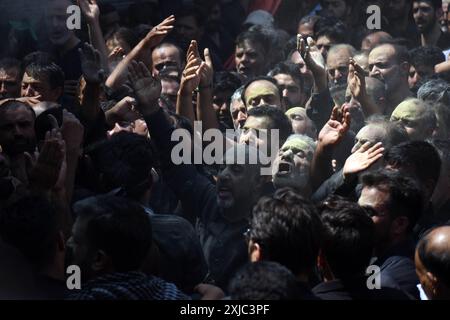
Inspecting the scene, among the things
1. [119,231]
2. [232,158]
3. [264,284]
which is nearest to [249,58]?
[232,158]

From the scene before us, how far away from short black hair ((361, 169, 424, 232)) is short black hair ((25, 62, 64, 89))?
7.93 ft

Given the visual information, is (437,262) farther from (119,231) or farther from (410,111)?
(410,111)

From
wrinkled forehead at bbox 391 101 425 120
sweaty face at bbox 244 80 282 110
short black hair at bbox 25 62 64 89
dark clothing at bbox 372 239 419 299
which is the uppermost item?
short black hair at bbox 25 62 64 89

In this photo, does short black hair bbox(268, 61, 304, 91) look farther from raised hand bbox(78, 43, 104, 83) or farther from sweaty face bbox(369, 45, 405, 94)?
raised hand bbox(78, 43, 104, 83)

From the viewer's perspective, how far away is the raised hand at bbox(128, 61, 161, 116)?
5.21 metres

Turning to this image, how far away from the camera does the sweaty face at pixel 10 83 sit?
6.70 metres

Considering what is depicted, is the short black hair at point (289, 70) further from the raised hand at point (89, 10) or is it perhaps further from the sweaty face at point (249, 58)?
the raised hand at point (89, 10)

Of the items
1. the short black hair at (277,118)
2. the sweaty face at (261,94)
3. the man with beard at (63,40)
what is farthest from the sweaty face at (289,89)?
the man with beard at (63,40)

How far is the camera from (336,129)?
4836 mm

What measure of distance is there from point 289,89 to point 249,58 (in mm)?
640

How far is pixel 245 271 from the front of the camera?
2990mm

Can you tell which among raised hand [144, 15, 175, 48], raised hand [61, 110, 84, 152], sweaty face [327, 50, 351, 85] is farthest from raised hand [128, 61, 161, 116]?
sweaty face [327, 50, 351, 85]

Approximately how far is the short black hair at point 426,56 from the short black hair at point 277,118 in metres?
1.69

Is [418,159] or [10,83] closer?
[418,159]
